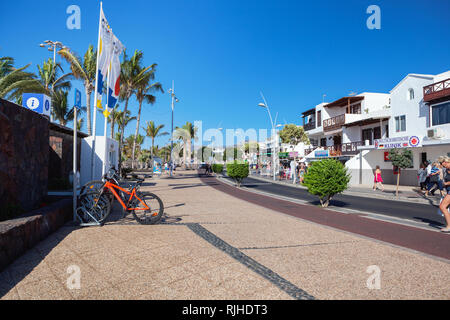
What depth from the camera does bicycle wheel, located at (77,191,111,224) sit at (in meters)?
6.03

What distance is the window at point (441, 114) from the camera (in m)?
18.6

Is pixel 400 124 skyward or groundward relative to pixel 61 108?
groundward

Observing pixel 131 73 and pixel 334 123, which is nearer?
pixel 131 73

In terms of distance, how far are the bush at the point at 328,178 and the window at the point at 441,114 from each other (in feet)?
49.5

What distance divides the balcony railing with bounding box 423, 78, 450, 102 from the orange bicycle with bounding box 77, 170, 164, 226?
71.5ft

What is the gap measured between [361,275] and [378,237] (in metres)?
2.62

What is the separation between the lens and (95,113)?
862cm

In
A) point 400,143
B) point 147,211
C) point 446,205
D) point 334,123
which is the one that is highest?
point 334,123

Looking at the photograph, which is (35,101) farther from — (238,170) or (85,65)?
(85,65)

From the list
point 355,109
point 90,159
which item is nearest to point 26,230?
point 90,159

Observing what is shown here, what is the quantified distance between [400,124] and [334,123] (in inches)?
367

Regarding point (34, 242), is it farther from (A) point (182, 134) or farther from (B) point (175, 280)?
(A) point (182, 134)

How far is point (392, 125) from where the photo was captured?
2372 centimetres
